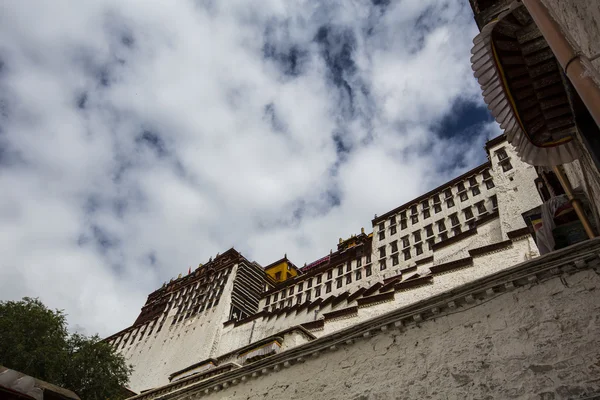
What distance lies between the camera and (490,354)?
8.34m

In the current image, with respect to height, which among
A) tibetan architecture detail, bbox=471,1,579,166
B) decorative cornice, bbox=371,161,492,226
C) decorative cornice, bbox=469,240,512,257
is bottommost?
tibetan architecture detail, bbox=471,1,579,166

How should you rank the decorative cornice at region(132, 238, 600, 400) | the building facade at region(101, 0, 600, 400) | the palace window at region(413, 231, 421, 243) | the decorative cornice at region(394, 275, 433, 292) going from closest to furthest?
the building facade at region(101, 0, 600, 400)
the decorative cornice at region(132, 238, 600, 400)
the decorative cornice at region(394, 275, 433, 292)
the palace window at region(413, 231, 421, 243)

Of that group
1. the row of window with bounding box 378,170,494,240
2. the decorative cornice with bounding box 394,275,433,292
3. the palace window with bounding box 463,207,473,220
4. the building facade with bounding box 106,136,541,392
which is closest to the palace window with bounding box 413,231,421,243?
the building facade with bounding box 106,136,541,392

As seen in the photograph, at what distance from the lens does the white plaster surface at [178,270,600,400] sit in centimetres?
738

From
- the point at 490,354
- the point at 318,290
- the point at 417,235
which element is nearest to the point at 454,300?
the point at 490,354

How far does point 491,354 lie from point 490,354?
18 mm

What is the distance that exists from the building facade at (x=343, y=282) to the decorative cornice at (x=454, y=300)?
7702 millimetres

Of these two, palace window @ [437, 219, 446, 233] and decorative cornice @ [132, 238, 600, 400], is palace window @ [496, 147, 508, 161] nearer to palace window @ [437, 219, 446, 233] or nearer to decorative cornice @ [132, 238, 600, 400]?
palace window @ [437, 219, 446, 233]

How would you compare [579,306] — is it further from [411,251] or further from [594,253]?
[411,251]

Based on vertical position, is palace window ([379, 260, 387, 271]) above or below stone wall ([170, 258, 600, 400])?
above

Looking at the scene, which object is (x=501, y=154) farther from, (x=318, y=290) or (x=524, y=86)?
(x=524, y=86)

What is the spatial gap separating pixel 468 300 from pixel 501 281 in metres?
0.83

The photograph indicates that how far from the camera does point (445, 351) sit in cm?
902

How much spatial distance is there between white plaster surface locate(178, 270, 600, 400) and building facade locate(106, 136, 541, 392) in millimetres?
8958
